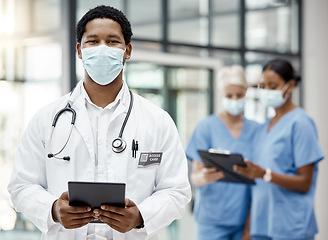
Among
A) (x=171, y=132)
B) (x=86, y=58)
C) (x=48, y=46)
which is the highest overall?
(x=48, y=46)

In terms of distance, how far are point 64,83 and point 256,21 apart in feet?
6.53

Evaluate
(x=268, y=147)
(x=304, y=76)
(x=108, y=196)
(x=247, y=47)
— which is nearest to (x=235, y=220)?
(x=268, y=147)

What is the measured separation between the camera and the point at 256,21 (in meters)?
4.94

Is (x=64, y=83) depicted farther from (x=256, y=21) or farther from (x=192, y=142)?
(x=256, y=21)

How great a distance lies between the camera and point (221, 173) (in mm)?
2977

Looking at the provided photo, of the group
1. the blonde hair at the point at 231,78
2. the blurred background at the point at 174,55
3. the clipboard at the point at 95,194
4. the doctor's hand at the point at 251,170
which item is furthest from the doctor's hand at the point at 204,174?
the clipboard at the point at 95,194

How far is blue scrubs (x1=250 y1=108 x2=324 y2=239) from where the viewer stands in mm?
2824

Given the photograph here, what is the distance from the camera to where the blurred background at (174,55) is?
12.4 ft

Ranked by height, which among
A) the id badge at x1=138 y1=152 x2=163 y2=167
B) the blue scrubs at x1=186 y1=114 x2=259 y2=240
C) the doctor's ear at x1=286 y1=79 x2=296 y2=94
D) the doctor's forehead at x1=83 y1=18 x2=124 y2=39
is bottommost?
the blue scrubs at x1=186 y1=114 x2=259 y2=240

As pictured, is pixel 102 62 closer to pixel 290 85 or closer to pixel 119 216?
pixel 119 216

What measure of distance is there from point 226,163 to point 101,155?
140 cm

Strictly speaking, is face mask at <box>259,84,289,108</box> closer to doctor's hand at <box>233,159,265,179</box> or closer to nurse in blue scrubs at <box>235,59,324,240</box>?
nurse in blue scrubs at <box>235,59,324,240</box>

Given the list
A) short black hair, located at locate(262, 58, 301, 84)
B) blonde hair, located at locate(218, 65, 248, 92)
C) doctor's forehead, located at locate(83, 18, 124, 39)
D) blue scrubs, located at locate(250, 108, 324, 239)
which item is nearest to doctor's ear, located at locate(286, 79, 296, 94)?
short black hair, located at locate(262, 58, 301, 84)

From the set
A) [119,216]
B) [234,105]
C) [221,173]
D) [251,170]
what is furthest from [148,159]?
[234,105]
